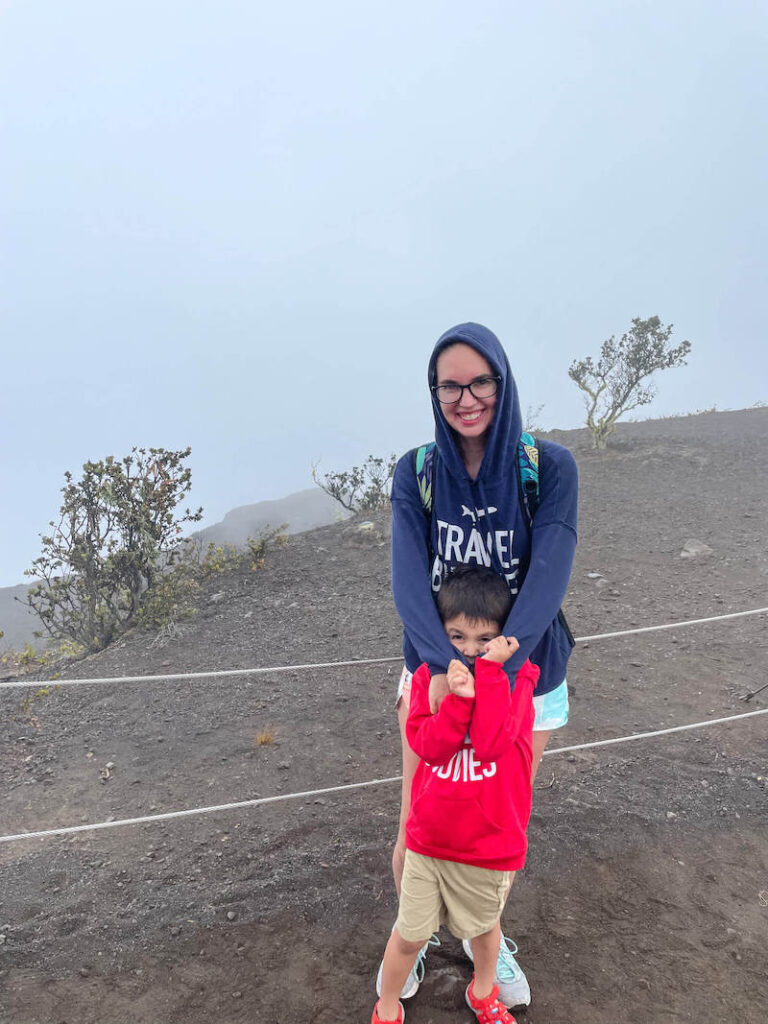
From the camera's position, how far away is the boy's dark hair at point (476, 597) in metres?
1.64

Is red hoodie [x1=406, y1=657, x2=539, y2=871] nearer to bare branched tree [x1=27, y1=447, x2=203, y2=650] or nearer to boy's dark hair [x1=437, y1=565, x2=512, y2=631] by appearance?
boy's dark hair [x1=437, y1=565, x2=512, y2=631]

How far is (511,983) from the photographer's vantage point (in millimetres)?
2027

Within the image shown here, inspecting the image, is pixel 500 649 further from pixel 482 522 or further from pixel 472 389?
pixel 472 389

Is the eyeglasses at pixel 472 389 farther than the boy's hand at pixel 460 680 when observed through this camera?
Yes

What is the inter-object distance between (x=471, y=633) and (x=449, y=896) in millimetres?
719

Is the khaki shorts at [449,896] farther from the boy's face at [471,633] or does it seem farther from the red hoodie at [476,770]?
the boy's face at [471,633]

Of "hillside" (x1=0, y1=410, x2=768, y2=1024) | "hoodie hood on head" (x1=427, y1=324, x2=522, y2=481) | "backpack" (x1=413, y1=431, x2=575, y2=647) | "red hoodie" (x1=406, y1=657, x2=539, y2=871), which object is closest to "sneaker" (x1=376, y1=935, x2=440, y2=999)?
"hillside" (x1=0, y1=410, x2=768, y2=1024)

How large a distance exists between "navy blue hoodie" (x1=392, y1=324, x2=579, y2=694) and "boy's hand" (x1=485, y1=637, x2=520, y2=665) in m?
0.04

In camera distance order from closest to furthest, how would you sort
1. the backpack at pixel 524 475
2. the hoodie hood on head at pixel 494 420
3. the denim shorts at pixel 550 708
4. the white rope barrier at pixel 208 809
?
the hoodie hood on head at pixel 494 420 → the backpack at pixel 524 475 → the denim shorts at pixel 550 708 → the white rope barrier at pixel 208 809

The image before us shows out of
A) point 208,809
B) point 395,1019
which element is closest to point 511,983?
point 395,1019

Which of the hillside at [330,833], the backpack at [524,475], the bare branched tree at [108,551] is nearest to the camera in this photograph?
the backpack at [524,475]

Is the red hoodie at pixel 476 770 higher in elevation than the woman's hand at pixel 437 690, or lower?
lower

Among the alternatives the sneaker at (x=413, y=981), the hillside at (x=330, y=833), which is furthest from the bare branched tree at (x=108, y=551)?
the sneaker at (x=413, y=981)

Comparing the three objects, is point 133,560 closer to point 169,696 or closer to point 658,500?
point 169,696
